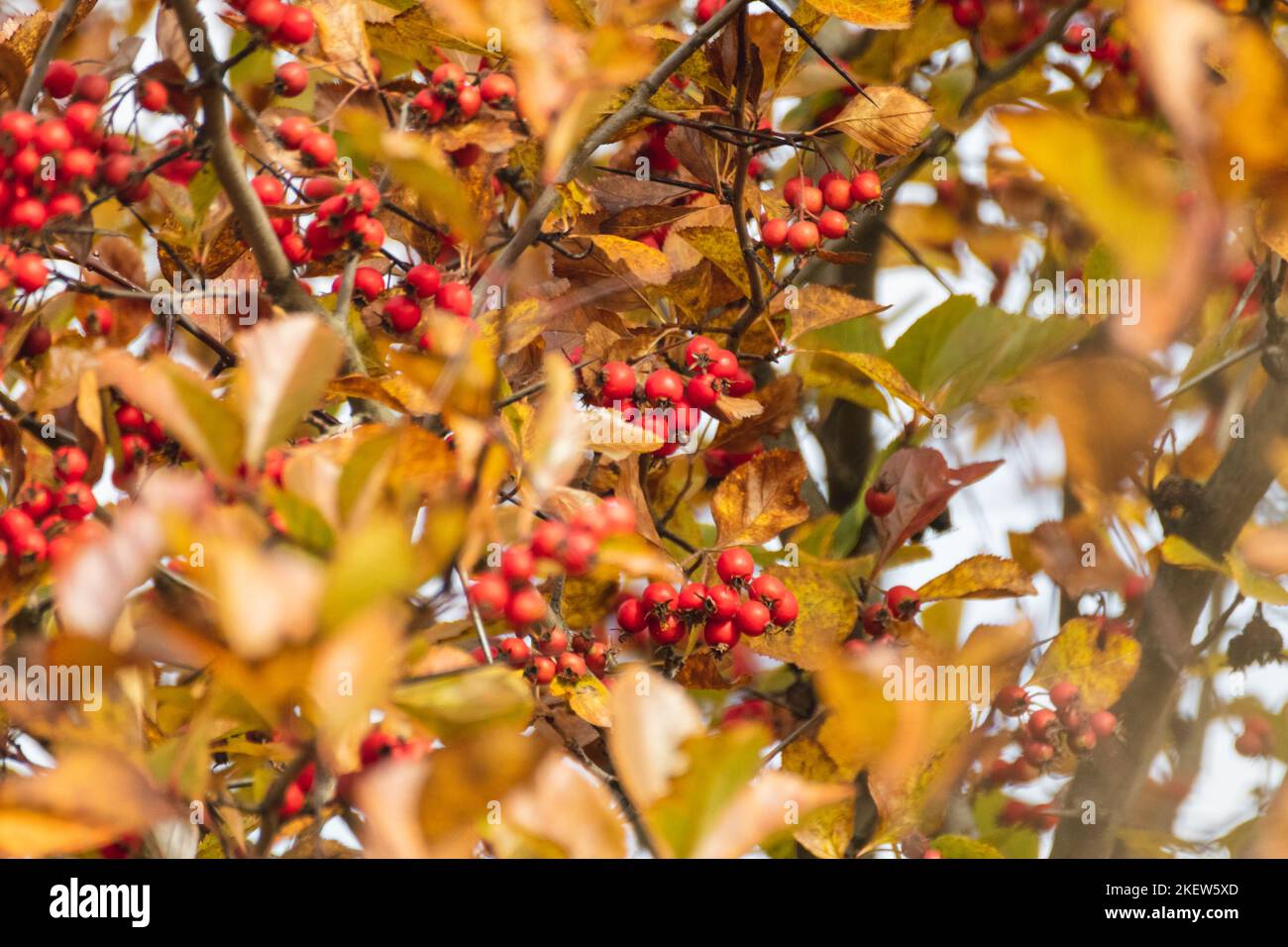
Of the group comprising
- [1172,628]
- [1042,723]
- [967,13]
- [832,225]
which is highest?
[967,13]

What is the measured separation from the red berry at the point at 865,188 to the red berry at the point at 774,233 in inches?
3.9

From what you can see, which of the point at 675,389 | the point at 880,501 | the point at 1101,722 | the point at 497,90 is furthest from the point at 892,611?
the point at 497,90

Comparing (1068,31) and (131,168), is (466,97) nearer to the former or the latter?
(131,168)

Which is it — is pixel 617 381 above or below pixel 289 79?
below

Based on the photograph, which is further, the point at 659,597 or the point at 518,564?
the point at 659,597

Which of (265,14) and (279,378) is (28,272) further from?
(279,378)

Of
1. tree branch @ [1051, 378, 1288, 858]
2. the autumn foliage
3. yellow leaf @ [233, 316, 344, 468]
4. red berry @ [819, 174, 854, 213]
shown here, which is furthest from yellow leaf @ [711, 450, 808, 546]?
yellow leaf @ [233, 316, 344, 468]

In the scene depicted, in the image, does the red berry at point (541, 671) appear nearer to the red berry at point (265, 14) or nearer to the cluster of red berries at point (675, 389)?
the cluster of red berries at point (675, 389)

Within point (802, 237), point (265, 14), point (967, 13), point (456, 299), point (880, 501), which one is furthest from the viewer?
point (967, 13)

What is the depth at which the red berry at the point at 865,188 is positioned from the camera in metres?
1.29

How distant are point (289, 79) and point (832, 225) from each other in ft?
1.82

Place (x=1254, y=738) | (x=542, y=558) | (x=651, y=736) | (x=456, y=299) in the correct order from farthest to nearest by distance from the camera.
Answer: (x=1254, y=738) < (x=456, y=299) < (x=542, y=558) < (x=651, y=736)

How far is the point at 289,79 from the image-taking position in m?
1.11
